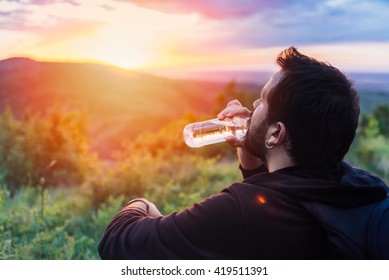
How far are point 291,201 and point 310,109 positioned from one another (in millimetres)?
251

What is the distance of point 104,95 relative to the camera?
171 inches

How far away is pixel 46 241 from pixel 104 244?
1.06 metres

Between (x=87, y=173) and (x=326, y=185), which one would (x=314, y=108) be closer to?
(x=326, y=185)

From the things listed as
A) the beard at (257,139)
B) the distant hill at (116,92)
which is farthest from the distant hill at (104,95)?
the beard at (257,139)

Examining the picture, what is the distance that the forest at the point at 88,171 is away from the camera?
271cm

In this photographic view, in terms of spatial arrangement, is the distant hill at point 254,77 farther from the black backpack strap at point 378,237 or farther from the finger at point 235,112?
the black backpack strap at point 378,237

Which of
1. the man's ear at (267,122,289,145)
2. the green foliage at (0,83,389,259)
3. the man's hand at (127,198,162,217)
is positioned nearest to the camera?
the man's ear at (267,122,289,145)

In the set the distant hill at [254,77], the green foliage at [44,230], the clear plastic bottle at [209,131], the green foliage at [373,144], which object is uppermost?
the distant hill at [254,77]

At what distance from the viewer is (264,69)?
124 inches

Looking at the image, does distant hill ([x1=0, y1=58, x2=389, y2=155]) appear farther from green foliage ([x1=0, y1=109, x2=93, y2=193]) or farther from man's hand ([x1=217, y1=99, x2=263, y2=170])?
man's hand ([x1=217, y1=99, x2=263, y2=170])

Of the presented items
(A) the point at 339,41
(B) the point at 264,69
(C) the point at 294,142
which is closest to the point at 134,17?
(B) the point at 264,69

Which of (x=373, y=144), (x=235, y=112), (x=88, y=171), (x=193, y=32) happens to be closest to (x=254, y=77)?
(x=193, y=32)

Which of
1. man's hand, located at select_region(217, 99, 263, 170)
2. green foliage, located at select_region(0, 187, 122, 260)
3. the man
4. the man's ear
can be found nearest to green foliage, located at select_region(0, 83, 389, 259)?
green foliage, located at select_region(0, 187, 122, 260)

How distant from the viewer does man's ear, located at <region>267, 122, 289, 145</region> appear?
1497 millimetres
